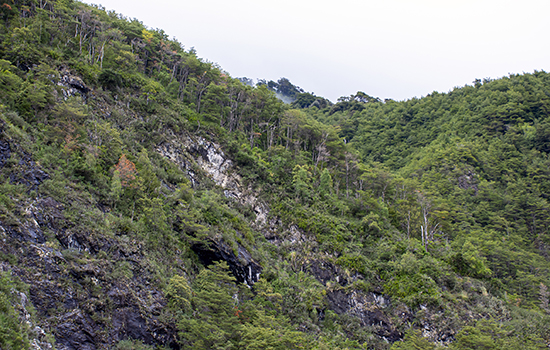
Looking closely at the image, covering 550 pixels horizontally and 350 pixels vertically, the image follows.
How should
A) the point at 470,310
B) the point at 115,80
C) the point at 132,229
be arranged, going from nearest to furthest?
the point at 132,229 → the point at 470,310 → the point at 115,80

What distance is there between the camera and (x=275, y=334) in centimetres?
1689

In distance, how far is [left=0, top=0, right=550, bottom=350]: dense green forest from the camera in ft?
50.9

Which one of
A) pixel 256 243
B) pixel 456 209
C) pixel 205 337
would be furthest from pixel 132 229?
pixel 456 209

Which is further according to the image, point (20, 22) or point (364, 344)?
→ point (20, 22)

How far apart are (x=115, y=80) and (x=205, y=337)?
25.4 m

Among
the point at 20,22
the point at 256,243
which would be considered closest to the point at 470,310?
the point at 256,243

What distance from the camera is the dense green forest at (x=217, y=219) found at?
15500 millimetres

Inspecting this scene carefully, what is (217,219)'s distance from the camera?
84.8 feet

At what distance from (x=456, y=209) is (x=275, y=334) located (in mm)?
38234

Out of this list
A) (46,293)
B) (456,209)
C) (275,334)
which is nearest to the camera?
(46,293)

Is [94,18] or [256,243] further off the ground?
[94,18]

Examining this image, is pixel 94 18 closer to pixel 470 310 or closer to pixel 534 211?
pixel 470 310

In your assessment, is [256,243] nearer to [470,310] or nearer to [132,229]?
[132,229]

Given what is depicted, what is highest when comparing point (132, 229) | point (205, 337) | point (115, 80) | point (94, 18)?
point (94, 18)
